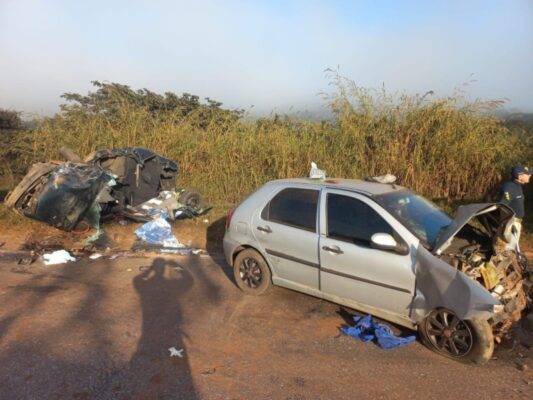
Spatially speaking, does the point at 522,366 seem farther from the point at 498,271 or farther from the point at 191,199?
the point at 191,199

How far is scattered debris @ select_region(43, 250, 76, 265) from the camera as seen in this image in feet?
24.6

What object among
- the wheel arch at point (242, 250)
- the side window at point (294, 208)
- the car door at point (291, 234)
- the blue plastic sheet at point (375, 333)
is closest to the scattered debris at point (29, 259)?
the wheel arch at point (242, 250)

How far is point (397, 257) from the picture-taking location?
4.24m

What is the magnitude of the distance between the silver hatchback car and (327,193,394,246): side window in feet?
0.04

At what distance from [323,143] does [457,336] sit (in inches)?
328

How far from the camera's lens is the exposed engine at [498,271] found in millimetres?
4121

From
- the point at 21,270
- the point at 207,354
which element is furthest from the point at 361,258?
the point at 21,270

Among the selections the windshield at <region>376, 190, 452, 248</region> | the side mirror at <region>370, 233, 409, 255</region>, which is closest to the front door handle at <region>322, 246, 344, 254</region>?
the side mirror at <region>370, 233, 409, 255</region>

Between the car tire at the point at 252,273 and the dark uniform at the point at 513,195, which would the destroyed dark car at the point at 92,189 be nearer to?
the car tire at the point at 252,273

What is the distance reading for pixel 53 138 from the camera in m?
13.1

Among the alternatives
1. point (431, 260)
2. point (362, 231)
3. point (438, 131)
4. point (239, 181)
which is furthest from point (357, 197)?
point (239, 181)

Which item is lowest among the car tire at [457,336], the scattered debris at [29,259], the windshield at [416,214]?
the scattered debris at [29,259]

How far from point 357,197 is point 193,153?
29.9ft

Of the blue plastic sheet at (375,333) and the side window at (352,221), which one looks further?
the side window at (352,221)
